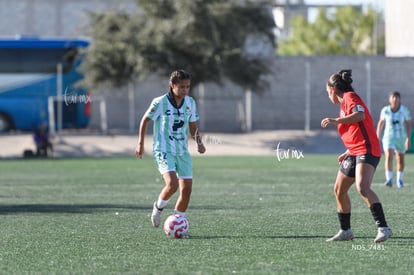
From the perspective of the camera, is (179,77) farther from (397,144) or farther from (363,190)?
(397,144)

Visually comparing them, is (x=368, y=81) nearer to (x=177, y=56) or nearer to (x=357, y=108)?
(x=177, y=56)

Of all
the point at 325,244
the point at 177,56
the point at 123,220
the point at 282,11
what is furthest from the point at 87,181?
the point at 282,11

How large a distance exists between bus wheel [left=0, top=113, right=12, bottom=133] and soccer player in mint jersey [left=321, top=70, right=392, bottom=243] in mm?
35807

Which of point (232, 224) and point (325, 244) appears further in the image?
point (232, 224)

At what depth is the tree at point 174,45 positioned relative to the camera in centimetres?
4419

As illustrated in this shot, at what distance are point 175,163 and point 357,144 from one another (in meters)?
2.33

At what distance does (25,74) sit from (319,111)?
42.6 ft

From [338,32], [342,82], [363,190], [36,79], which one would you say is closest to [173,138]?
[342,82]

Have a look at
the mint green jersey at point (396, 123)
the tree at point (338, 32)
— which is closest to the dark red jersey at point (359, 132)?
the mint green jersey at point (396, 123)

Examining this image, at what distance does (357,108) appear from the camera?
11.4 meters

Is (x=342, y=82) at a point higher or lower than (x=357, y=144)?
higher

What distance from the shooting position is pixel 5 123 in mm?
46438

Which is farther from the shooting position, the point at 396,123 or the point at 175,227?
the point at 396,123

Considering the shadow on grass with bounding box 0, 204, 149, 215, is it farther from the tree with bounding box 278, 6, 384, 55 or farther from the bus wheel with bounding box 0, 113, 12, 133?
the tree with bounding box 278, 6, 384, 55
